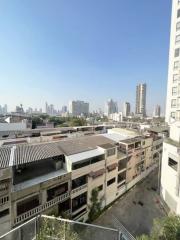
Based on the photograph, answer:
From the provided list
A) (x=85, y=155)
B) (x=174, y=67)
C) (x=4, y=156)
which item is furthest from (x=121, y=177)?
(x=174, y=67)

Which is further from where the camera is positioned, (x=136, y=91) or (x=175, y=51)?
(x=136, y=91)

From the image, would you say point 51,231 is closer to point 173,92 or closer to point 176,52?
point 173,92

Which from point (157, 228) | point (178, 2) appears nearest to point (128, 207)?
point (157, 228)

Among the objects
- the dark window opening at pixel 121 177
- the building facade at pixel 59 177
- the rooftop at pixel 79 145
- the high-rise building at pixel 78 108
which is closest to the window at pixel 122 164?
the building facade at pixel 59 177

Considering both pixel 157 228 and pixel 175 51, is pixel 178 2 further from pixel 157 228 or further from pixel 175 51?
pixel 157 228

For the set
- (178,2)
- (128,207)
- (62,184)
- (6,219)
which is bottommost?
(128,207)
